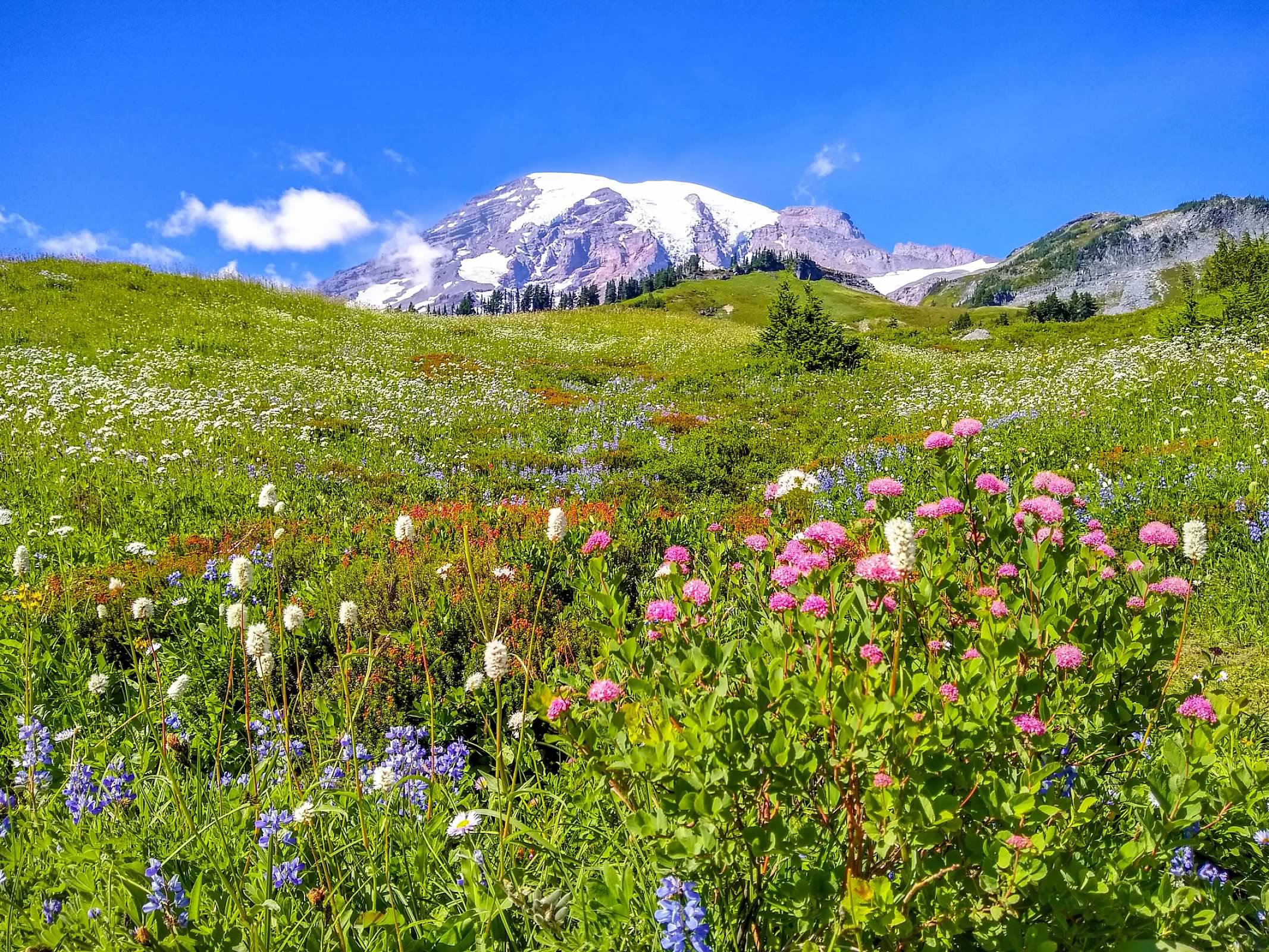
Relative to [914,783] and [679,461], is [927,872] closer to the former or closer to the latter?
[914,783]

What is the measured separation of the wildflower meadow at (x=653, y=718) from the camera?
1.72 meters

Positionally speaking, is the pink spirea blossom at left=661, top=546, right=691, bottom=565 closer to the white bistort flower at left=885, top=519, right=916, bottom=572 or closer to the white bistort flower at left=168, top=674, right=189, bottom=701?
the white bistort flower at left=885, top=519, right=916, bottom=572

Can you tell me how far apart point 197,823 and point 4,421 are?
13.7 meters

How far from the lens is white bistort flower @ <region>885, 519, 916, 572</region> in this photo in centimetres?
169

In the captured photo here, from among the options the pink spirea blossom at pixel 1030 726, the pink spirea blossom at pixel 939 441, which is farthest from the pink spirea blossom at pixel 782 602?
the pink spirea blossom at pixel 939 441

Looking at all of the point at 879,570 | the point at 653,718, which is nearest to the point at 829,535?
the point at 879,570

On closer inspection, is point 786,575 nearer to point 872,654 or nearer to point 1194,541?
point 872,654

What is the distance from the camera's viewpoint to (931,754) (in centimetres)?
174

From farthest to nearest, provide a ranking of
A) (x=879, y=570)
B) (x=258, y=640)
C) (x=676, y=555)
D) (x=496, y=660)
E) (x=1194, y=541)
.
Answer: (x=676, y=555) < (x=1194, y=541) < (x=258, y=640) < (x=879, y=570) < (x=496, y=660)

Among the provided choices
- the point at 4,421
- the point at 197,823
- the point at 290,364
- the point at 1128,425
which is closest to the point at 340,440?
the point at 4,421

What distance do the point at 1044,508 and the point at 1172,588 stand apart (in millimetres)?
491

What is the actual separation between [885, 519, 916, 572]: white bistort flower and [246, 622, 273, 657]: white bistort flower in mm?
2071

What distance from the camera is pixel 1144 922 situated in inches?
67.9

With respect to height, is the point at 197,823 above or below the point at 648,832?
below
